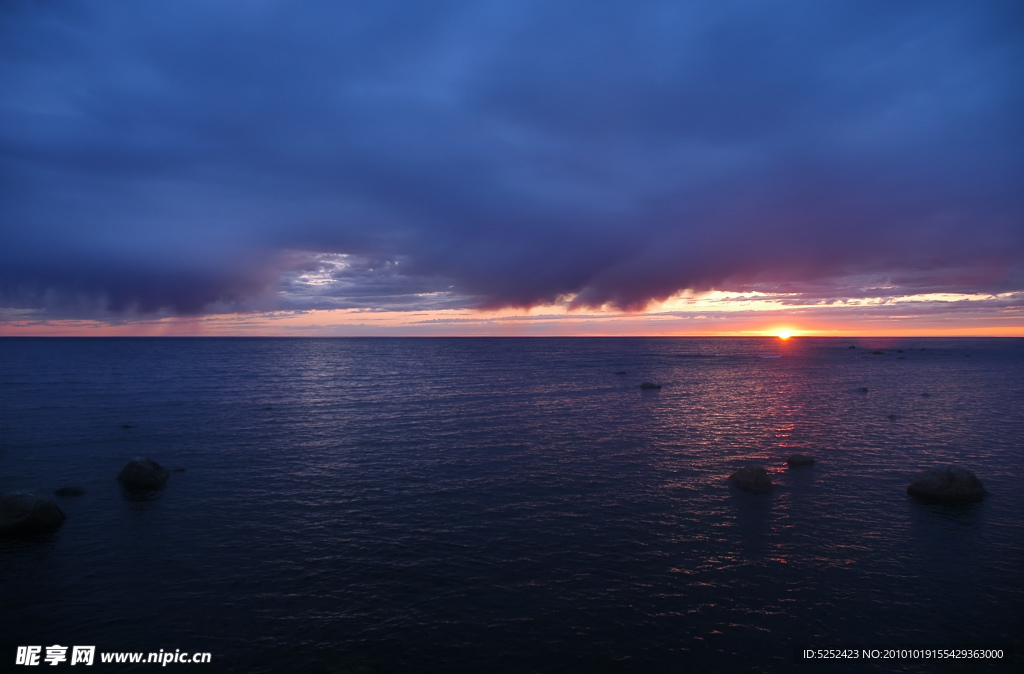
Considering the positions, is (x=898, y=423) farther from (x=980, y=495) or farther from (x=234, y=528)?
(x=234, y=528)

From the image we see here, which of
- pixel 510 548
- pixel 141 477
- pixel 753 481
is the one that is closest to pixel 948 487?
pixel 753 481

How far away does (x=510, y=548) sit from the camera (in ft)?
82.2

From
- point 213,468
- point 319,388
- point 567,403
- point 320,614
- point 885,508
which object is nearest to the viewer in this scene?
point 320,614

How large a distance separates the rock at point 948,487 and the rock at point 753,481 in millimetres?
8705

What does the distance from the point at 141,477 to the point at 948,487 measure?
53235 millimetres

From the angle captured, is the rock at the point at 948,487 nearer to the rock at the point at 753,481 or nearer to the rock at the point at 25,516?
the rock at the point at 753,481

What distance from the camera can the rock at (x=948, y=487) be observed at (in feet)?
103

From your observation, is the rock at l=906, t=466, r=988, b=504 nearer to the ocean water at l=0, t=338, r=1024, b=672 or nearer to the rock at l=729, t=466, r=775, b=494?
the ocean water at l=0, t=338, r=1024, b=672

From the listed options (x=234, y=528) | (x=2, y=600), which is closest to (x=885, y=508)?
(x=234, y=528)

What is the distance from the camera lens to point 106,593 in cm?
2077

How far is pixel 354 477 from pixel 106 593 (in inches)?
680

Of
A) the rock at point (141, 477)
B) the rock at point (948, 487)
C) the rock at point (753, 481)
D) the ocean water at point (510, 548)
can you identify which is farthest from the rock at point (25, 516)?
the rock at point (948, 487)

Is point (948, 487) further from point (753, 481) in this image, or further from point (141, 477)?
point (141, 477)

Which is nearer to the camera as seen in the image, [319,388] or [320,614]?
[320,614]
